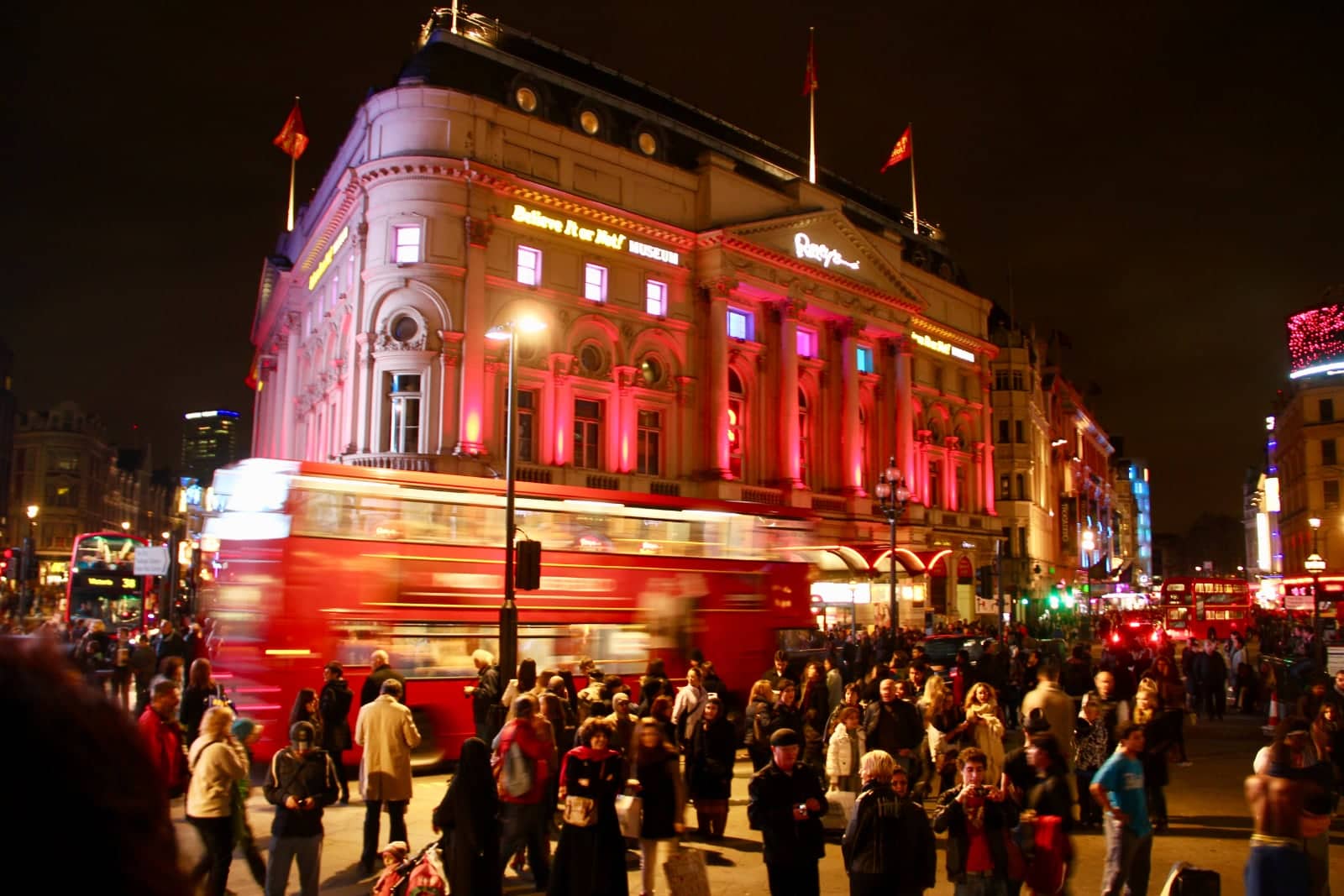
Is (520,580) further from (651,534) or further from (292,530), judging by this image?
(651,534)

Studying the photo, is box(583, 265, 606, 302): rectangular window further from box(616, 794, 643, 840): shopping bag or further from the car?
box(616, 794, 643, 840): shopping bag

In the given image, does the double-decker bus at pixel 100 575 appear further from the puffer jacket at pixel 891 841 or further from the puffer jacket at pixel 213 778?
the puffer jacket at pixel 891 841

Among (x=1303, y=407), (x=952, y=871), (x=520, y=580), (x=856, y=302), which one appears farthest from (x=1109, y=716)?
(x=1303, y=407)

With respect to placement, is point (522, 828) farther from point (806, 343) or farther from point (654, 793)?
point (806, 343)

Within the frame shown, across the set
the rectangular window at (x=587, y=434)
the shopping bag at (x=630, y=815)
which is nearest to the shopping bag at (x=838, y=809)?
the shopping bag at (x=630, y=815)

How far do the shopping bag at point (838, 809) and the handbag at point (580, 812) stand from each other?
10.2 ft

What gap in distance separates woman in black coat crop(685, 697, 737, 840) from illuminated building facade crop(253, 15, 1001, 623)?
88.2ft

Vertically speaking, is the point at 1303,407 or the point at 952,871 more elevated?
the point at 1303,407

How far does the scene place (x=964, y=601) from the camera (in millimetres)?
61531

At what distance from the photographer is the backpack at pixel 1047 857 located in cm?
834

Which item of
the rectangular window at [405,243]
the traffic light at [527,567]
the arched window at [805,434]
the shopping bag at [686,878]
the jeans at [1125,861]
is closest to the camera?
the shopping bag at [686,878]

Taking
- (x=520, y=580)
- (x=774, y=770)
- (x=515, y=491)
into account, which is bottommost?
(x=774, y=770)

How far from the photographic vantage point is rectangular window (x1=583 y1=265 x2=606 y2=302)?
44662mm

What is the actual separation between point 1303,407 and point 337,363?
70.8 meters
